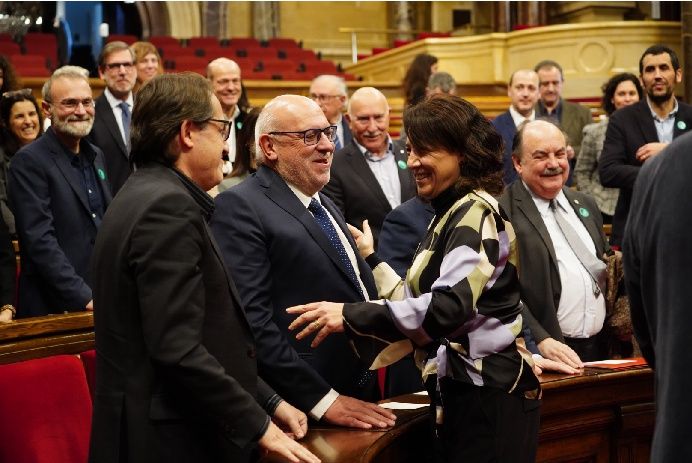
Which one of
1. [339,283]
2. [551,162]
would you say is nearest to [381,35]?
[551,162]

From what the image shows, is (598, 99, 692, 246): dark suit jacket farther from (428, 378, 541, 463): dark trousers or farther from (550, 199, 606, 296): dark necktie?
(428, 378, 541, 463): dark trousers

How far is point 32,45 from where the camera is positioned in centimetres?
1140

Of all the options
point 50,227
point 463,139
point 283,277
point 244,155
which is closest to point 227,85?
point 244,155

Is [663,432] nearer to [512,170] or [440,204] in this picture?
[440,204]

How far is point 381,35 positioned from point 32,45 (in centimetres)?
526

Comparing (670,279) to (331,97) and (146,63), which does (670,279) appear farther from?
(146,63)

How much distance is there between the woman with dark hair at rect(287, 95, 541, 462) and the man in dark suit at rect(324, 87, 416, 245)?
1.87 metres

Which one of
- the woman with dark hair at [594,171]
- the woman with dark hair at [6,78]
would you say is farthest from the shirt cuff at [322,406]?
the woman with dark hair at [594,171]

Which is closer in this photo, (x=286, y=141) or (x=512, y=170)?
(x=286, y=141)

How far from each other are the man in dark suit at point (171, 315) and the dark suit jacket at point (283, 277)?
32 centimetres

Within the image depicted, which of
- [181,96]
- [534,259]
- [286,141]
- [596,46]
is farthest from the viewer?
[596,46]

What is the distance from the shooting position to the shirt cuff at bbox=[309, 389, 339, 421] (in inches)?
88.7

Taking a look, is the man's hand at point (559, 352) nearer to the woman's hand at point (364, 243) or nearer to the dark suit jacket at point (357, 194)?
the woman's hand at point (364, 243)

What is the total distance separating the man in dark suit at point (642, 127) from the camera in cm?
452
